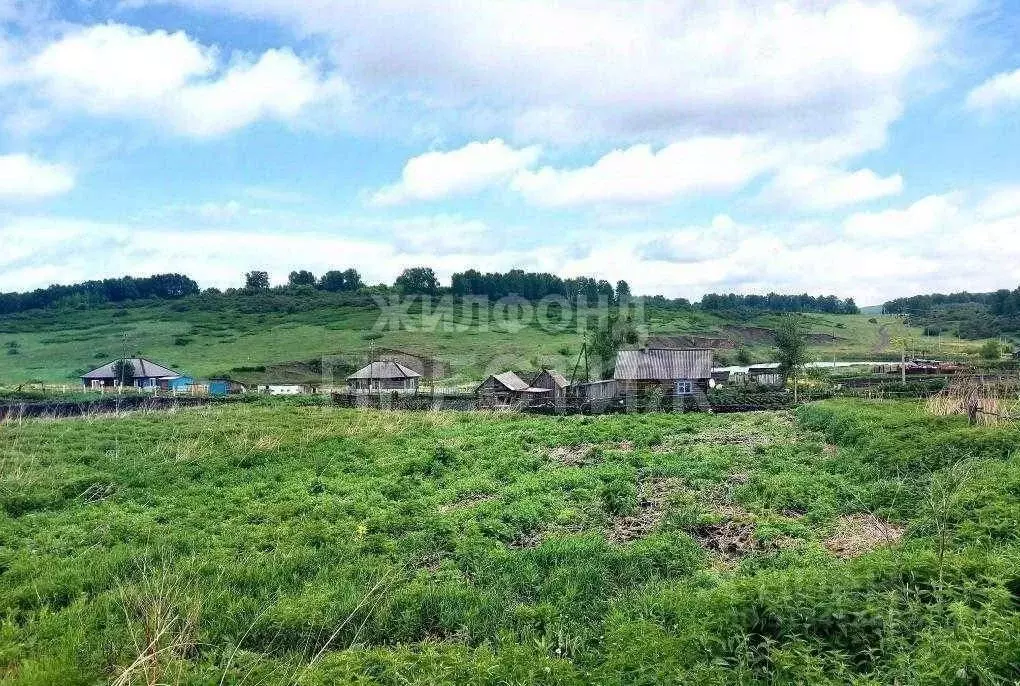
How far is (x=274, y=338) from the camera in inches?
3334

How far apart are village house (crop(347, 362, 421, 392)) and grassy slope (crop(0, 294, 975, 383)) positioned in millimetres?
13271

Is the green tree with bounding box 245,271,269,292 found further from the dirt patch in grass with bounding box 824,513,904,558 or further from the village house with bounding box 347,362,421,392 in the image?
the dirt patch in grass with bounding box 824,513,904,558

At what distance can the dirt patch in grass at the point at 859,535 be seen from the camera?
8.80 metres

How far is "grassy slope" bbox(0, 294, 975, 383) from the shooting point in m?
73.8

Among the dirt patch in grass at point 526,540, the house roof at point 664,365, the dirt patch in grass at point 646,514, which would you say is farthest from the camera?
the house roof at point 664,365

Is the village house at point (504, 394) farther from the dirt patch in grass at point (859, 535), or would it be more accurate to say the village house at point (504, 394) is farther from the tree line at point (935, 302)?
the tree line at point (935, 302)

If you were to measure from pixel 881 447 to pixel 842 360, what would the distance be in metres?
72.5

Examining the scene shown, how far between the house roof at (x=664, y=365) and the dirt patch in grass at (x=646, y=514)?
96.8 feet

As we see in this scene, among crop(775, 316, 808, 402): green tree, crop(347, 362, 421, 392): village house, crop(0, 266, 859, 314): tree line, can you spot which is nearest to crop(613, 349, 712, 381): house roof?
crop(775, 316, 808, 402): green tree

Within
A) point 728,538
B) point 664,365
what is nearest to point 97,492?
point 728,538

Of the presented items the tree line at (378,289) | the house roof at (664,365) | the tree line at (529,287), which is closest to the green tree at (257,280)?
the tree line at (378,289)

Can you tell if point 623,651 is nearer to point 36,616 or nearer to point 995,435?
point 36,616

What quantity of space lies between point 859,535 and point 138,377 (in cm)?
6212

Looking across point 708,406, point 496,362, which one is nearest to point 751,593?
point 708,406
